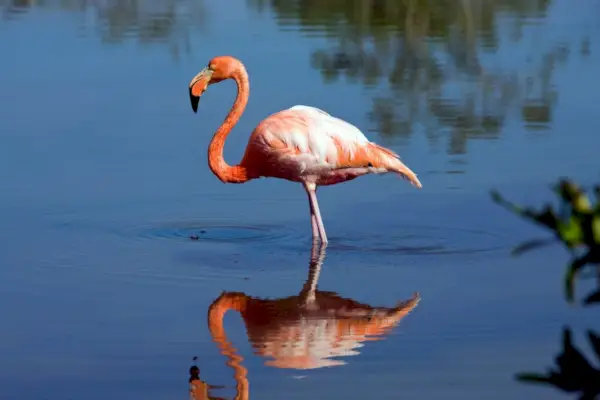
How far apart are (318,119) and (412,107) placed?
4114 millimetres

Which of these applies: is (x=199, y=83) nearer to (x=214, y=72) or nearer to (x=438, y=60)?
(x=214, y=72)

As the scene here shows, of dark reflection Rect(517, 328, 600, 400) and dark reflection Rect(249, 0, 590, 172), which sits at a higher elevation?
dark reflection Rect(517, 328, 600, 400)

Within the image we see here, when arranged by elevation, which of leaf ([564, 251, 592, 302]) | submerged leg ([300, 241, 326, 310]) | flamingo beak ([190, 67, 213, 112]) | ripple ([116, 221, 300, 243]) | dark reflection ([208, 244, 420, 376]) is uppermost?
leaf ([564, 251, 592, 302])

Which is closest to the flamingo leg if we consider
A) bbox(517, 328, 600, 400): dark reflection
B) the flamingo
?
the flamingo

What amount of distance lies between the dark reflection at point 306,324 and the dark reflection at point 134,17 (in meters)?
8.29

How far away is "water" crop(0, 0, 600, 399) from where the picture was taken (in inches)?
211

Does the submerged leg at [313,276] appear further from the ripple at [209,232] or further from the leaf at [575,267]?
the leaf at [575,267]

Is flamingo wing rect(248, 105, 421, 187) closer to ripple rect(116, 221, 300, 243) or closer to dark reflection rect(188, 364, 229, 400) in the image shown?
ripple rect(116, 221, 300, 243)

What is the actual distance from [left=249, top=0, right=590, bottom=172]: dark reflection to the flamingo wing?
2.24 m

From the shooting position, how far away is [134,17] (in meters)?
18.3

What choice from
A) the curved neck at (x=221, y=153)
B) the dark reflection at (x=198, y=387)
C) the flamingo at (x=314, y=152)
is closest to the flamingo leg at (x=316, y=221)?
the flamingo at (x=314, y=152)

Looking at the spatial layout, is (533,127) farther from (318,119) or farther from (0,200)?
(0,200)

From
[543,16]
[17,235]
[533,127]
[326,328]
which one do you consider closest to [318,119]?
[17,235]

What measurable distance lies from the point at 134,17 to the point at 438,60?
4.92m
